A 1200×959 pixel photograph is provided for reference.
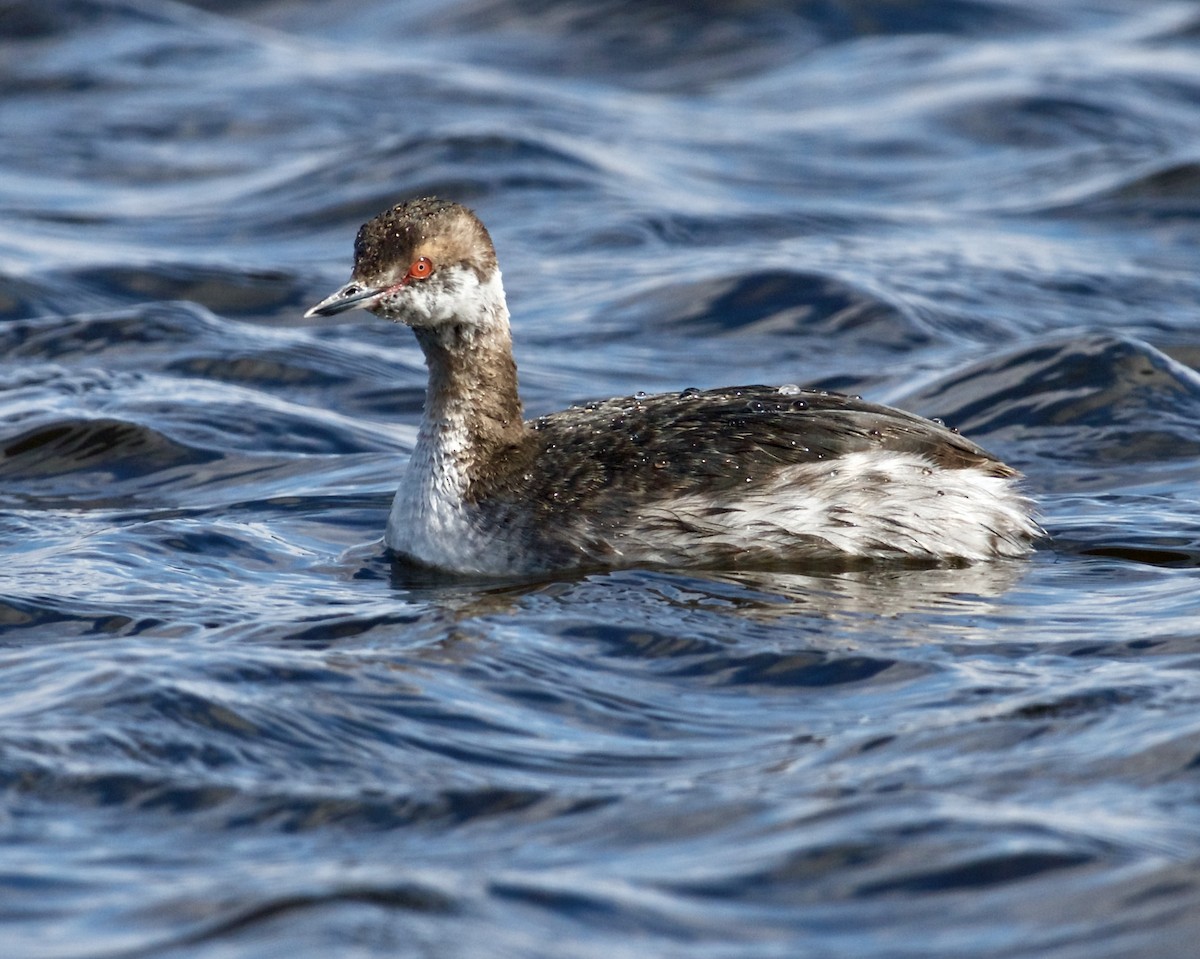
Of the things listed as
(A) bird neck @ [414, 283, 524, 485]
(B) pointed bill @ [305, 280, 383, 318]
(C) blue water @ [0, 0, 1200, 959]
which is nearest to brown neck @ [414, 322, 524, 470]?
(A) bird neck @ [414, 283, 524, 485]

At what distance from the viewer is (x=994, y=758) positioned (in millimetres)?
6305

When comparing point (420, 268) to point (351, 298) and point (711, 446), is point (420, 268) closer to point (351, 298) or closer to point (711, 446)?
point (351, 298)

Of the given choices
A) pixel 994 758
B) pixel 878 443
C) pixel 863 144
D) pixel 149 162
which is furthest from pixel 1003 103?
pixel 994 758

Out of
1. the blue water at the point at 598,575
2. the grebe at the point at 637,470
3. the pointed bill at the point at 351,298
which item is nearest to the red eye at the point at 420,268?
the grebe at the point at 637,470

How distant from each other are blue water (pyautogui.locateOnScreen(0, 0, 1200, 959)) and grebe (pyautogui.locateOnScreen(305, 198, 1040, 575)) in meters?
0.19

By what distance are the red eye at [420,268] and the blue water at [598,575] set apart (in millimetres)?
1237

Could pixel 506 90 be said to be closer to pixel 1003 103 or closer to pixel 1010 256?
pixel 1003 103

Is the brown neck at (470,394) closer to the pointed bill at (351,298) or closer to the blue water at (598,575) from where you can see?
the pointed bill at (351,298)

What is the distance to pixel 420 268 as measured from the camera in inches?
340

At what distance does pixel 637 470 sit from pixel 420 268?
1249 millimetres

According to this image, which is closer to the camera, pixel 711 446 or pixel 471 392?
pixel 711 446

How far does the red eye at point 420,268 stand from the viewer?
8617mm

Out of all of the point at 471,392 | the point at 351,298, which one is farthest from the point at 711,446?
the point at 351,298

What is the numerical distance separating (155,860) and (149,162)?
38.7ft
